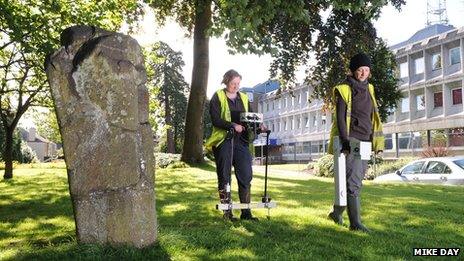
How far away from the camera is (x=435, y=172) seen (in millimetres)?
17047

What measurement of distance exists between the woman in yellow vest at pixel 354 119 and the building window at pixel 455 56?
120 feet

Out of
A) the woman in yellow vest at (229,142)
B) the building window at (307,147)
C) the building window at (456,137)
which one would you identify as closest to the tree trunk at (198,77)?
the woman in yellow vest at (229,142)

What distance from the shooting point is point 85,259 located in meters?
4.66

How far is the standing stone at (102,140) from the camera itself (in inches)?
192

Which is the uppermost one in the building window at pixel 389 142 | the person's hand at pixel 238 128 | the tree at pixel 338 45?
the tree at pixel 338 45

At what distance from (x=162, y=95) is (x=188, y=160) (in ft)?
A: 129

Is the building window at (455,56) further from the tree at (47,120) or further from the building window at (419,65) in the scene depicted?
the tree at (47,120)

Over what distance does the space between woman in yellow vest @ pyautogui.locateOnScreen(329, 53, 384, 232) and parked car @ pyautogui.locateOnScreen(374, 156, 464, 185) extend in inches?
425

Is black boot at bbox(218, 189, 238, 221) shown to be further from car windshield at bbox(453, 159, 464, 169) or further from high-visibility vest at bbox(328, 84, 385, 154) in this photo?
car windshield at bbox(453, 159, 464, 169)

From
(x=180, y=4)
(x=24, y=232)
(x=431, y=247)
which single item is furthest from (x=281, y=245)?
(x=180, y=4)

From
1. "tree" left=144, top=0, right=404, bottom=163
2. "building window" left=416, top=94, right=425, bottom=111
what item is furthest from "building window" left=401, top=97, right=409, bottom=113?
"tree" left=144, top=0, right=404, bottom=163

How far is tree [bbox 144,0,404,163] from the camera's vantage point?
7.86 metres

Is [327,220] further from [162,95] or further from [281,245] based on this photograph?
[162,95]

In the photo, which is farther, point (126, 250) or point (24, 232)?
point (24, 232)
